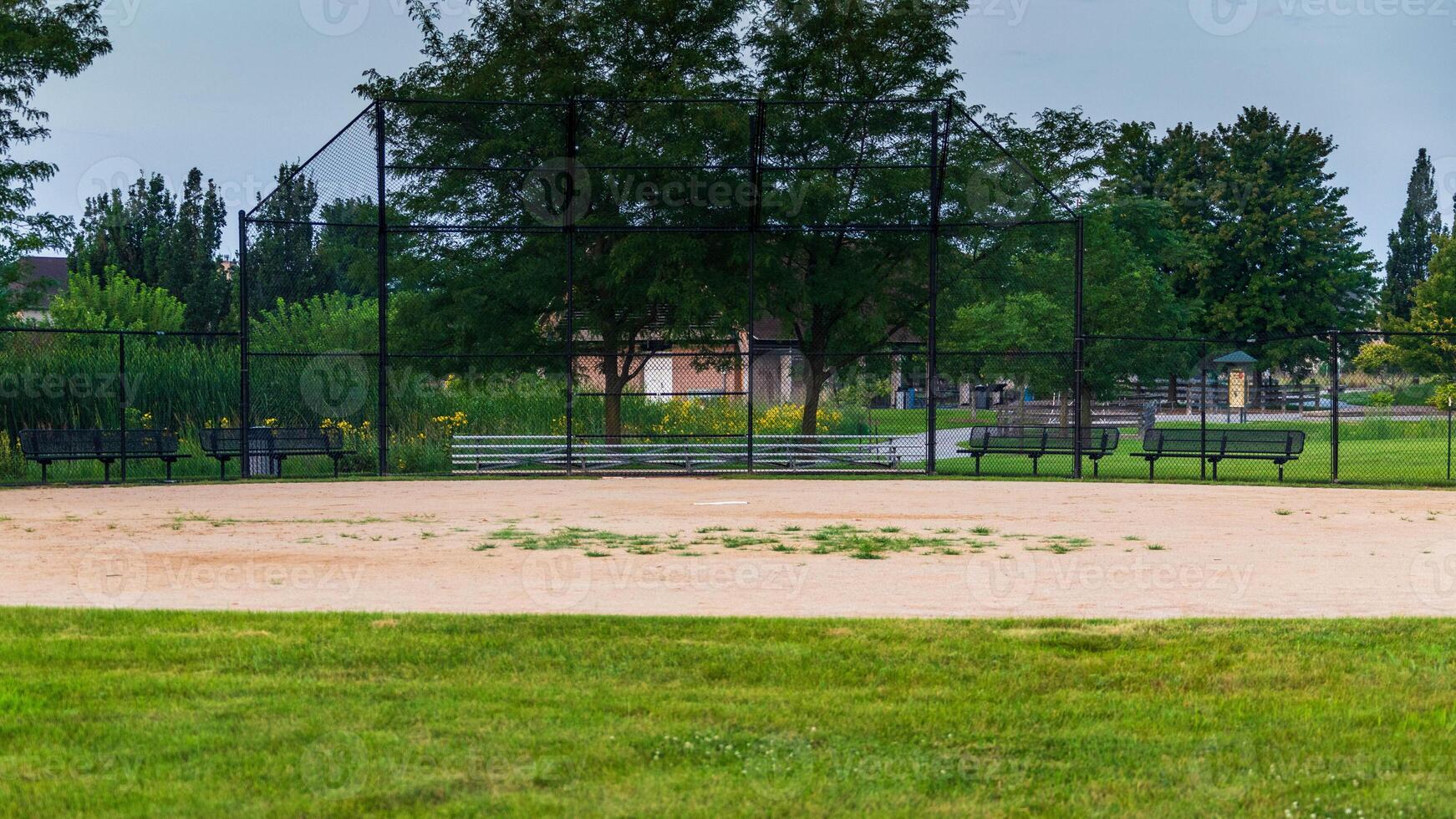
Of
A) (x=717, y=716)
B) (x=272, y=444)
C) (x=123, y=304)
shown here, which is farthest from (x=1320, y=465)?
(x=123, y=304)

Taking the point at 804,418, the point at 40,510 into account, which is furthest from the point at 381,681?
the point at 804,418

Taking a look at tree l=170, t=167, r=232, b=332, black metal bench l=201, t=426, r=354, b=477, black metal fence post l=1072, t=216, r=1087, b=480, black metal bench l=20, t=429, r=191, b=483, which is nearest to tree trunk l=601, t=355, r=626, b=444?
black metal bench l=201, t=426, r=354, b=477

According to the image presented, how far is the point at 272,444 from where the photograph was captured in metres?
21.9

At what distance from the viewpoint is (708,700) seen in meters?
6.78

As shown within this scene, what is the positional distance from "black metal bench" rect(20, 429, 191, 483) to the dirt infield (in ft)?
3.20

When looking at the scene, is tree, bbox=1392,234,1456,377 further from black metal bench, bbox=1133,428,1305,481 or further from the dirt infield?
the dirt infield

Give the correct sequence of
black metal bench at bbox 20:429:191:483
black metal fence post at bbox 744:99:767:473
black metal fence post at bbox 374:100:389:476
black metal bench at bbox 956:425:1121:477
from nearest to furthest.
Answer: black metal bench at bbox 20:429:191:483, black metal fence post at bbox 374:100:389:476, black metal fence post at bbox 744:99:767:473, black metal bench at bbox 956:425:1121:477

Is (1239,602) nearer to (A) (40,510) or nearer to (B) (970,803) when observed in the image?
(B) (970,803)

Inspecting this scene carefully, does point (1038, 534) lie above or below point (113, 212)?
below

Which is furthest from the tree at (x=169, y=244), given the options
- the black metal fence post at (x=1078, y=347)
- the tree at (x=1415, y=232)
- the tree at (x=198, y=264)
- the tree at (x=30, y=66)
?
the tree at (x=1415, y=232)

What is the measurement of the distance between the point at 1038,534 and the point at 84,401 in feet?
57.9

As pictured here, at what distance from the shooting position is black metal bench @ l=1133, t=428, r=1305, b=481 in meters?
22.2

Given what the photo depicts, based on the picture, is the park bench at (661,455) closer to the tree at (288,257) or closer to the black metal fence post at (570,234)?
the black metal fence post at (570,234)

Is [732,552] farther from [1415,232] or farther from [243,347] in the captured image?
[1415,232]
